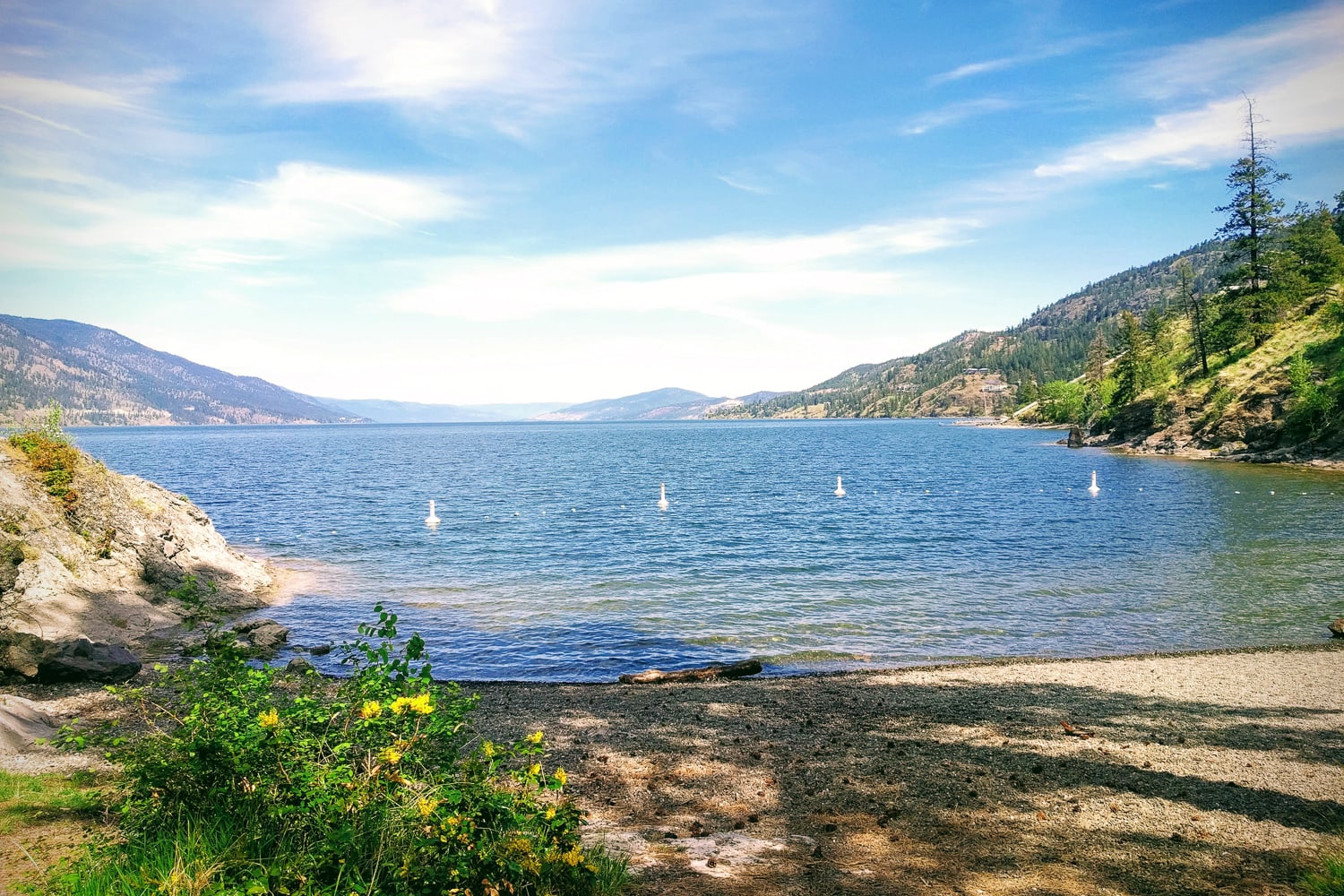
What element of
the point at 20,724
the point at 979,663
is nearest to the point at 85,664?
the point at 20,724

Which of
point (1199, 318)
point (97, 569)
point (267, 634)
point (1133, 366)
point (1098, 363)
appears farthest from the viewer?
point (1098, 363)

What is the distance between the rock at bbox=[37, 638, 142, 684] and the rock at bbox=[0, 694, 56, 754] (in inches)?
127

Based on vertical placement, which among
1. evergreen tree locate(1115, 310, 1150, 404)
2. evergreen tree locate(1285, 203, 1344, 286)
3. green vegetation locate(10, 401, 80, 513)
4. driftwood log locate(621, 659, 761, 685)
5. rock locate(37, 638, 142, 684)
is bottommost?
driftwood log locate(621, 659, 761, 685)

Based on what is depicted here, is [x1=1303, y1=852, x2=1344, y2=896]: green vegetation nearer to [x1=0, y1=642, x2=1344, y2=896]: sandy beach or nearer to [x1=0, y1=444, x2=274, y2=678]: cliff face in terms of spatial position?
[x1=0, y1=642, x2=1344, y2=896]: sandy beach

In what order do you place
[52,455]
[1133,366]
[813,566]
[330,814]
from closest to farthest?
[330,814], [52,455], [813,566], [1133,366]

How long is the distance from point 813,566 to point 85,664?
23229 millimetres

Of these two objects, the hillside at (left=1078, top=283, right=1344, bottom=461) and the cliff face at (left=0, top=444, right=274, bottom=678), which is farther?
the hillside at (left=1078, top=283, right=1344, bottom=461)

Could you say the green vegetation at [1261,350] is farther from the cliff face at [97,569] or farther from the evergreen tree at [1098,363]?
the cliff face at [97,569]

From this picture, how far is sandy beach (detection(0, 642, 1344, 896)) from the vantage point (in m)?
6.87

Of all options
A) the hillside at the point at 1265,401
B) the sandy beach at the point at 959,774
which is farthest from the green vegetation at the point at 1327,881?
the hillside at the point at 1265,401

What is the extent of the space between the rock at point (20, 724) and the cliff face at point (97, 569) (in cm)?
376

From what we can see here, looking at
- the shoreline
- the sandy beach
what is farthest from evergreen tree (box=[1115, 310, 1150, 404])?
the sandy beach

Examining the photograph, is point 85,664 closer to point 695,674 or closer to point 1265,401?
point 695,674

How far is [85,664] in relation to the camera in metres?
15.0
